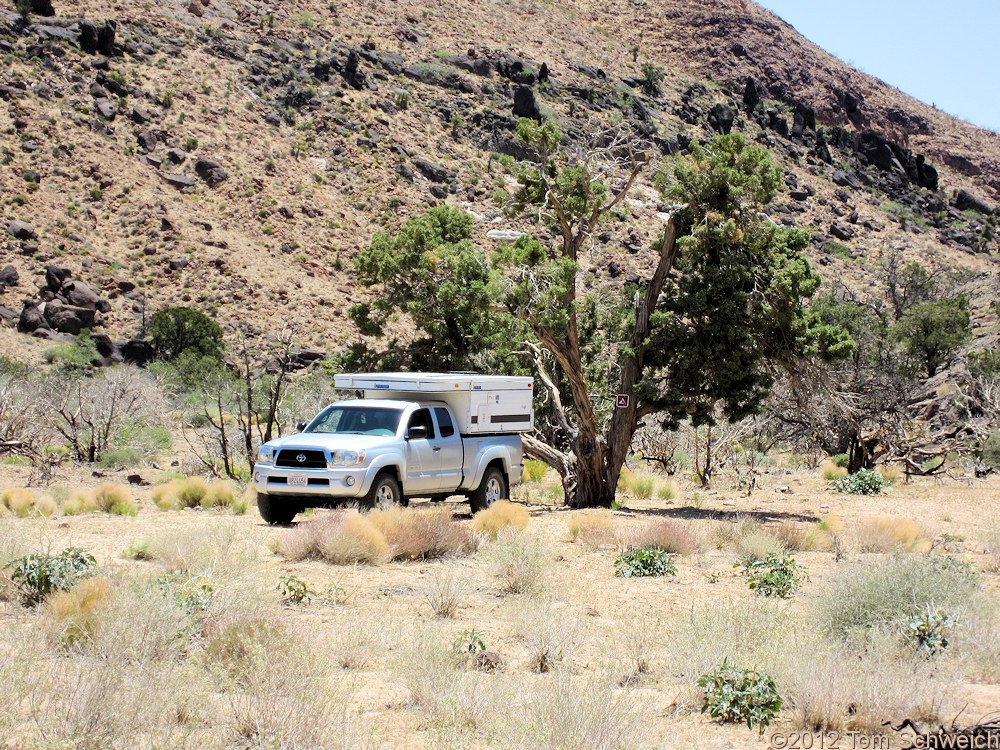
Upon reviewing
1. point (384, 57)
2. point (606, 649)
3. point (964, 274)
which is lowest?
point (606, 649)

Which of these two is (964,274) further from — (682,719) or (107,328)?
(682,719)

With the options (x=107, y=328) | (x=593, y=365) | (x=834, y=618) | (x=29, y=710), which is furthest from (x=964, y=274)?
(x=29, y=710)

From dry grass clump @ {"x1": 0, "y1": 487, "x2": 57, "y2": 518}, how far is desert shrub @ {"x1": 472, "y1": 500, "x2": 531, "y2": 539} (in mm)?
6777

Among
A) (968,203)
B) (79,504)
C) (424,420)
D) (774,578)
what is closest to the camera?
(774,578)

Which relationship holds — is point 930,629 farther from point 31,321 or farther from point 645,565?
point 31,321

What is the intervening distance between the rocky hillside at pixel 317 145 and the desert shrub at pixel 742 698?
14.0 meters

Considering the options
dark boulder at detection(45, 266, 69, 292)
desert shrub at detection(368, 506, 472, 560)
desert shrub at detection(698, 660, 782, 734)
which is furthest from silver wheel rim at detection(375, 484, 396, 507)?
dark boulder at detection(45, 266, 69, 292)

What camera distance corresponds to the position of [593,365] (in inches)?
1012

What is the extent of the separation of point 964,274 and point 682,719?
60423 mm

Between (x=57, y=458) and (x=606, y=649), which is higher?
(x=606, y=649)

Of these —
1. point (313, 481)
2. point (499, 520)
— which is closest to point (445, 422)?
point (499, 520)

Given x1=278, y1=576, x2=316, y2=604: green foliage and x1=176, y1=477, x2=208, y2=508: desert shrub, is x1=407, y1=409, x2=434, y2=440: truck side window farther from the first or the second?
x1=278, y1=576, x2=316, y2=604: green foliage

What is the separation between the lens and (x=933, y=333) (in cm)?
4053

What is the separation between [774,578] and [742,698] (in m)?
3.92
